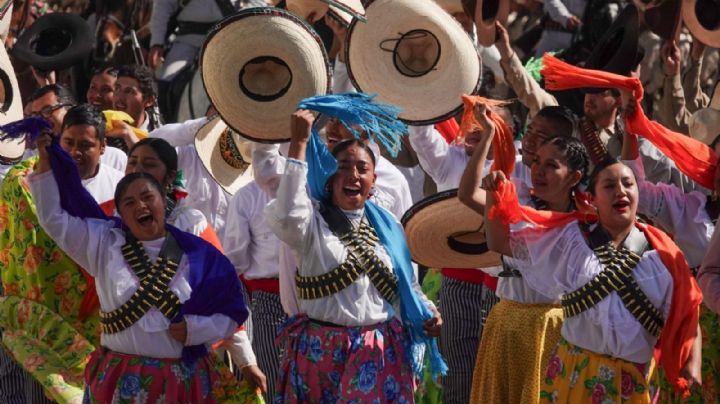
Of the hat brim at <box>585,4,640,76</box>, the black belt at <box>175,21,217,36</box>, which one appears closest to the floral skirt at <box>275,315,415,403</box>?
the hat brim at <box>585,4,640,76</box>

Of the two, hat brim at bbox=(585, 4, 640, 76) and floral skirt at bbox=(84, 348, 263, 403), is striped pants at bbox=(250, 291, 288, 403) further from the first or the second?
hat brim at bbox=(585, 4, 640, 76)

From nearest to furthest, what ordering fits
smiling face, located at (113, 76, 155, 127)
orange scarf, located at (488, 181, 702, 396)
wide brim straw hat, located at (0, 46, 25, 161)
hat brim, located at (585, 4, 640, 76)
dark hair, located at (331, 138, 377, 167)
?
Answer: 1. orange scarf, located at (488, 181, 702, 396)
2. dark hair, located at (331, 138, 377, 167)
3. hat brim, located at (585, 4, 640, 76)
4. wide brim straw hat, located at (0, 46, 25, 161)
5. smiling face, located at (113, 76, 155, 127)

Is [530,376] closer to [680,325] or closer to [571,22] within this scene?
[680,325]

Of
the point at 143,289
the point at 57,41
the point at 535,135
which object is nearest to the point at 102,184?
the point at 143,289

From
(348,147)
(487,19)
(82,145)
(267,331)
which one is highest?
(487,19)

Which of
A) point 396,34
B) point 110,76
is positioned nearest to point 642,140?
point 396,34

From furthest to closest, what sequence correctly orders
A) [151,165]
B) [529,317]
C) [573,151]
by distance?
[151,165]
[529,317]
[573,151]

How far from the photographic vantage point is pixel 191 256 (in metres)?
7.32

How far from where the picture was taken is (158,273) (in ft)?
23.6

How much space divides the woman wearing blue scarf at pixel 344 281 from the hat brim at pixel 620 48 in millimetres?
1680

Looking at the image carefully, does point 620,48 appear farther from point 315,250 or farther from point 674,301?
point 315,250

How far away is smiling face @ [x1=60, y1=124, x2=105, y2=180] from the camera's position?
27.2 feet

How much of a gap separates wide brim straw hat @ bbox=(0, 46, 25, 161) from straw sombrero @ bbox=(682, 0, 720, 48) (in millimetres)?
3781

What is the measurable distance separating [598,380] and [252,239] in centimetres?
260
